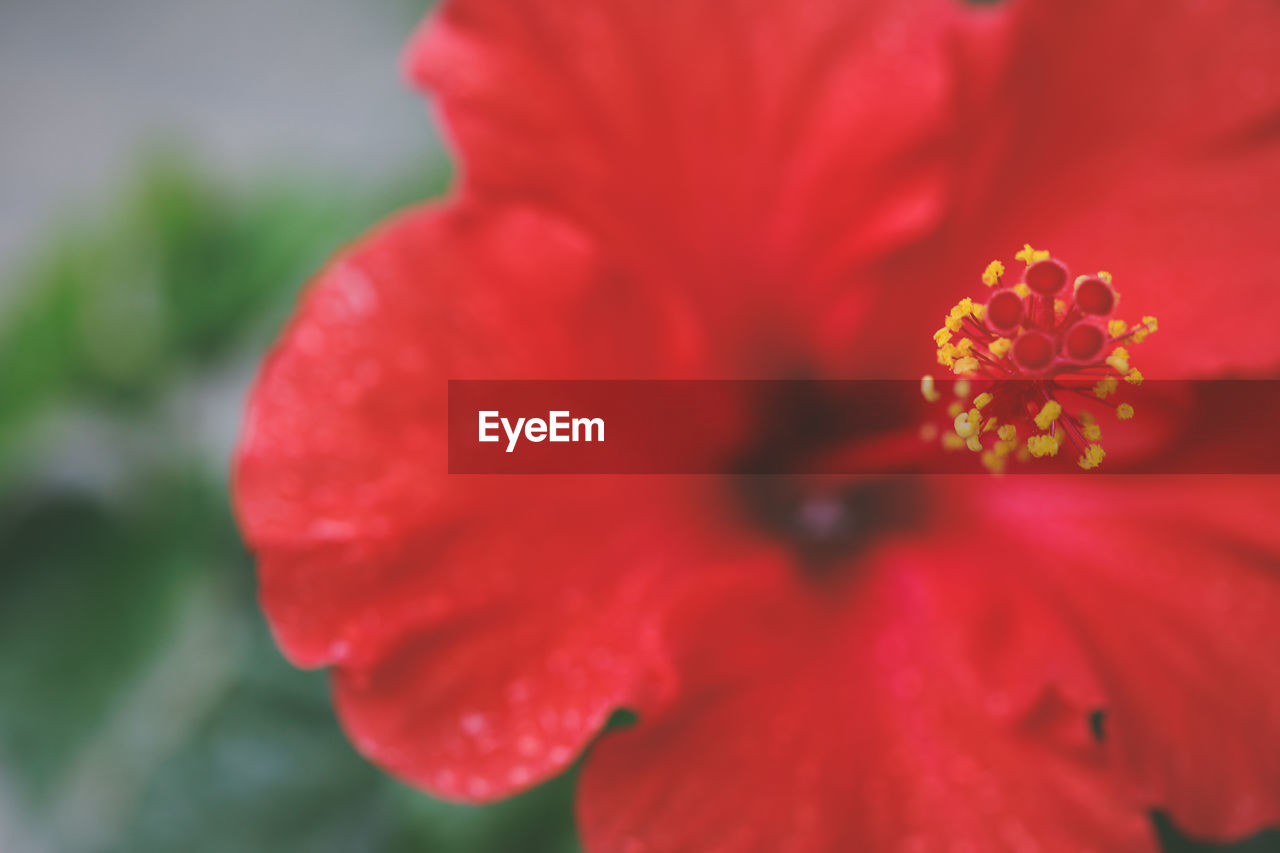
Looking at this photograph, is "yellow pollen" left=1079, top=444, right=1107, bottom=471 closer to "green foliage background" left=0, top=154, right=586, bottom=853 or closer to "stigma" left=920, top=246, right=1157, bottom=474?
"stigma" left=920, top=246, right=1157, bottom=474

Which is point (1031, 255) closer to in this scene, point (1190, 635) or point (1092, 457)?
point (1092, 457)

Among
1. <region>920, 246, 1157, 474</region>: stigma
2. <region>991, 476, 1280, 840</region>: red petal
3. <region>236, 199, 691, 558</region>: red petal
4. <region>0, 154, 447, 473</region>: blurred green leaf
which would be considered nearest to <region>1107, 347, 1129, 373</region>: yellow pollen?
<region>920, 246, 1157, 474</region>: stigma

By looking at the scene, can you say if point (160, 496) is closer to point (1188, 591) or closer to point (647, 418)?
point (647, 418)

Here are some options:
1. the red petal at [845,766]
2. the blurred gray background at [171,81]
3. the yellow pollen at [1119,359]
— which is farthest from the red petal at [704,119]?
the blurred gray background at [171,81]

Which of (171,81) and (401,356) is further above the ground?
(401,356)

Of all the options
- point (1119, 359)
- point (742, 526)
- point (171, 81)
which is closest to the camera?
point (1119, 359)

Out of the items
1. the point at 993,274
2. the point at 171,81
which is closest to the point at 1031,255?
the point at 993,274

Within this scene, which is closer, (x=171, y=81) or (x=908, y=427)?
(x=908, y=427)
